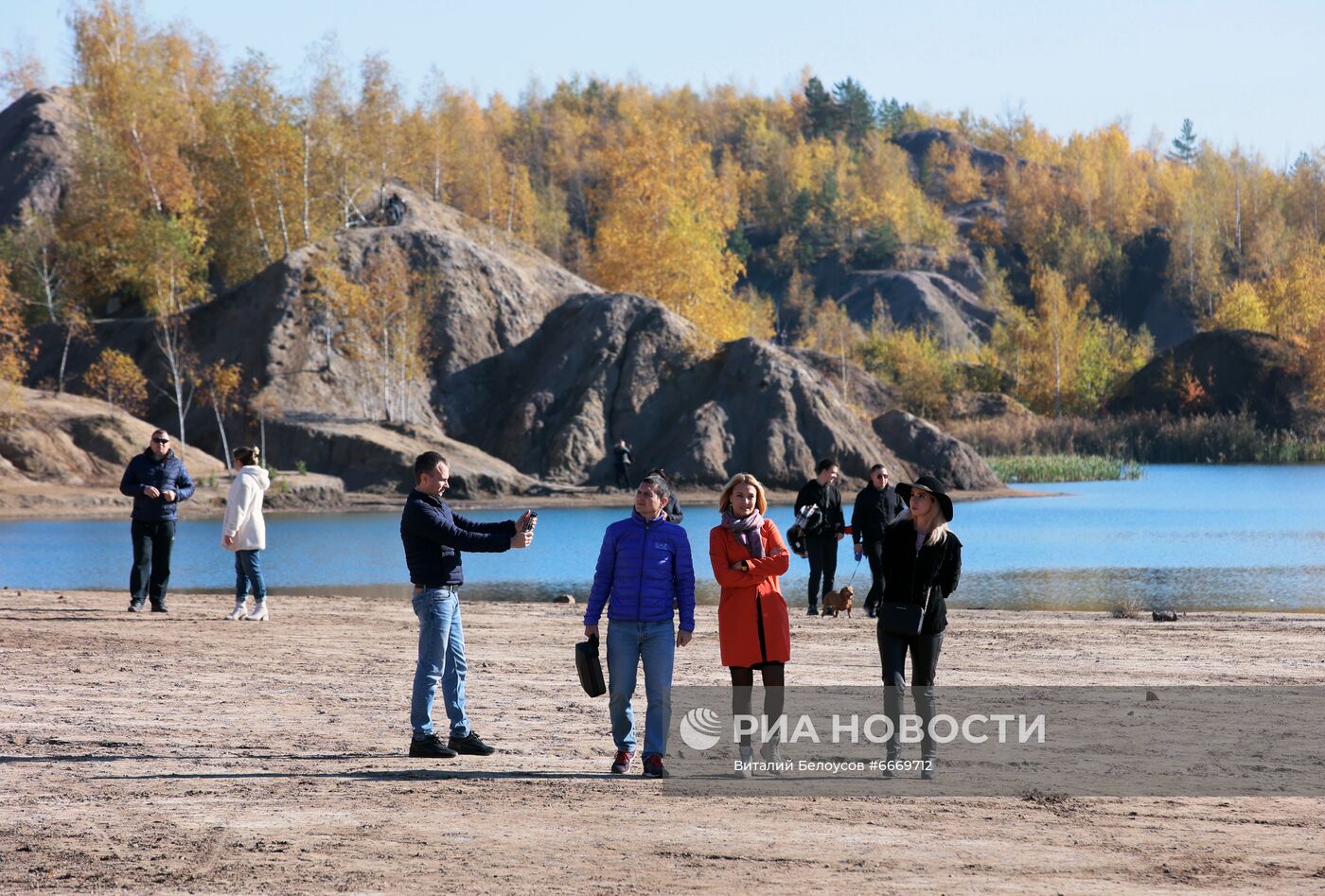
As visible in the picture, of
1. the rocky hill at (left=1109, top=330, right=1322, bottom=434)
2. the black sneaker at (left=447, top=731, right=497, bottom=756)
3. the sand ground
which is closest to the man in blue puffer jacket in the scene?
the sand ground

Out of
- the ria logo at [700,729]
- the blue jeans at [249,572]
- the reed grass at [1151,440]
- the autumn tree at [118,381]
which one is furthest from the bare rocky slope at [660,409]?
the ria logo at [700,729]

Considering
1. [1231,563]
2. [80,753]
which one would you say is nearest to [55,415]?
[1231,563]

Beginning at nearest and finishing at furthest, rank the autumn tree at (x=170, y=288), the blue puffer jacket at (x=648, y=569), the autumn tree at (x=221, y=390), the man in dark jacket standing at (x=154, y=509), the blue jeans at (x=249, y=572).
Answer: the blue puffer jacket at (x=648, y=569)
the blue jeans at (x=249, y=572)
the man in dark jacket standing at (x=154, y=509)
the autumn tree at (x=221, y=390)
the autumn tree at (x=170, y=288)

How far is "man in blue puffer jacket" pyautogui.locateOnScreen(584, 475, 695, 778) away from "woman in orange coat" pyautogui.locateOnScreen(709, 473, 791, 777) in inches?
10.0

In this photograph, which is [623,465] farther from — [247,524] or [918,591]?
[918,591]

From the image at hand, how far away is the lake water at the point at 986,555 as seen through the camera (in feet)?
80.3

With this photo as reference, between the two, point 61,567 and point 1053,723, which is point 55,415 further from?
point 1053,723

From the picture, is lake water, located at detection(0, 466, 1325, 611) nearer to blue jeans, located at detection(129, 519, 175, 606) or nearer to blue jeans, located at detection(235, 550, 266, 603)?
blue jeans, located at detection(129, 519, 175, 606)

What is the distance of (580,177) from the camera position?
14862cm

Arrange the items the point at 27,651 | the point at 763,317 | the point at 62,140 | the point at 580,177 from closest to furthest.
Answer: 1. the point at 27,651
2. the point at 62,140
3. the point at 763,317
4. the point at 580,177

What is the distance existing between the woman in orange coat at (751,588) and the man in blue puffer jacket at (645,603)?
25 centimetres

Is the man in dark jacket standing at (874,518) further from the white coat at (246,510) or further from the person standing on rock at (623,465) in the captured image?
the person standing on rock at (623,465)

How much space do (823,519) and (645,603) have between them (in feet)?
31.9

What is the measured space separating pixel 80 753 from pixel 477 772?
2726mm
